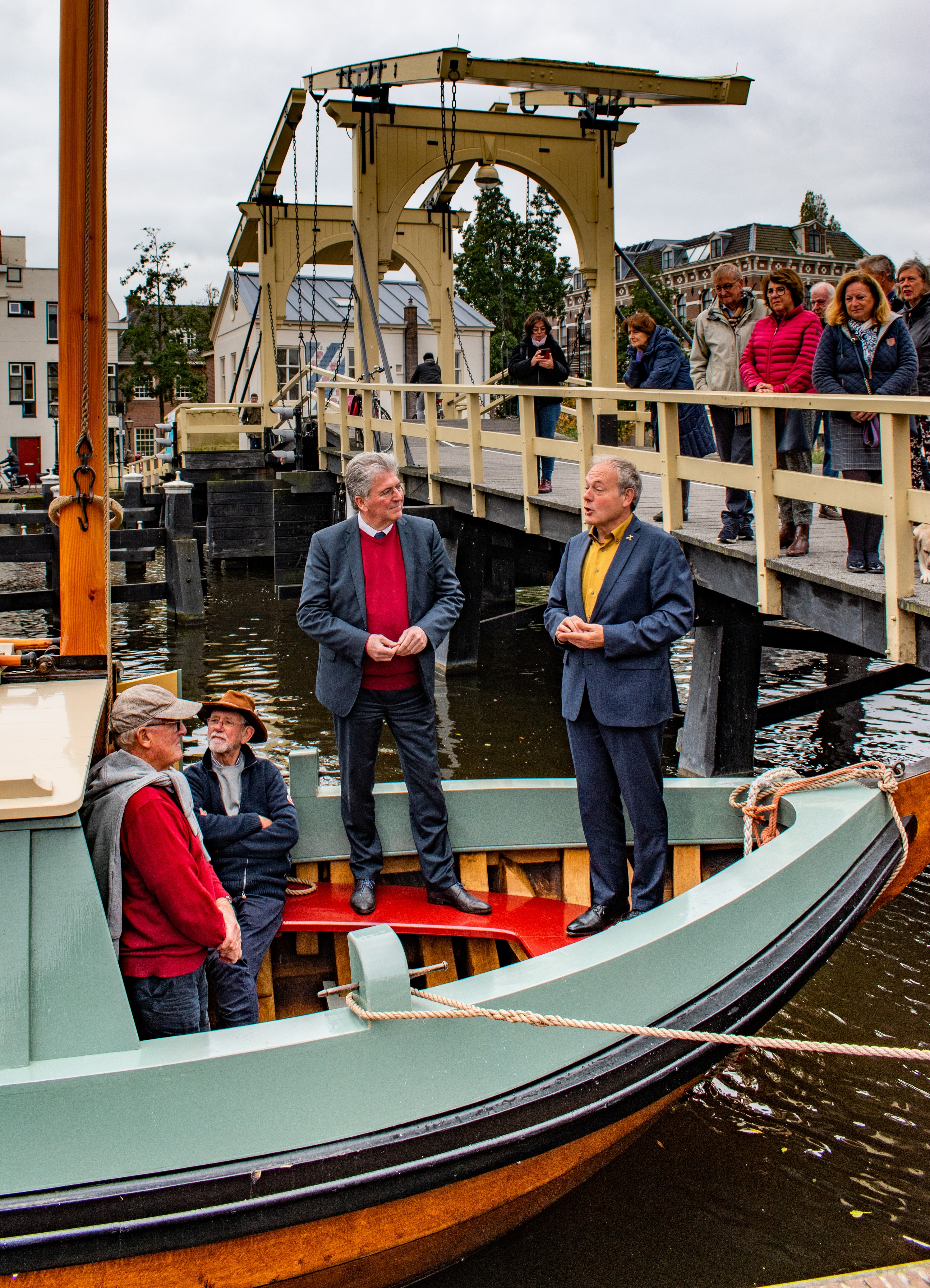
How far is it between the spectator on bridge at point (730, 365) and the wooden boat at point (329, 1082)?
3.42 m

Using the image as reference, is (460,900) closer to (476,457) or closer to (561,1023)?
(561,1023)

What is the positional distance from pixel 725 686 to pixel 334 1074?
17.0 ft

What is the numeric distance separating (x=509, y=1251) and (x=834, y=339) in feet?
15.0

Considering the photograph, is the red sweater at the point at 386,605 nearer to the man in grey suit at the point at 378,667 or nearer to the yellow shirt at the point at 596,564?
the man in grey suit at the point at 378,667

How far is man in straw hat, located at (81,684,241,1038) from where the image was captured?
2.76m

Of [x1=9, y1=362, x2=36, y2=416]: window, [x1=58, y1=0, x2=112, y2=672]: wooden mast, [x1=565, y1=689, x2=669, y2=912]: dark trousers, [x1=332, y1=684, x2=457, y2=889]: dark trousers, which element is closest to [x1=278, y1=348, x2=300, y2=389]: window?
[x1=9, y1=362, x2=36, y2=416]: window

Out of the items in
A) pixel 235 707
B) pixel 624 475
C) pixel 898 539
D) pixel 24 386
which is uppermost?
pixel 24 386

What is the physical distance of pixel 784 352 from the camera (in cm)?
641

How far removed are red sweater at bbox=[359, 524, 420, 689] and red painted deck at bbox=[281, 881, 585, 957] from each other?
80cm

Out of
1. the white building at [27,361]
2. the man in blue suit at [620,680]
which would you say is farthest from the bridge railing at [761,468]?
the white building at [27,361]

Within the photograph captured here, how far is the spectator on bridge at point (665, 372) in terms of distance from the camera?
7.52 m

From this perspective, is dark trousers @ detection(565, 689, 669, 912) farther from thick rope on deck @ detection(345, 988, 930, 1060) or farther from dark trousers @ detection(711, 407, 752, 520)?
dark trousers @ detection(711, 407, 752, 520)

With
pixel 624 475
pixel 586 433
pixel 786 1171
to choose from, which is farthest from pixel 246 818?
pixel 586 433

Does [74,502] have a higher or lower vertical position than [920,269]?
lower
